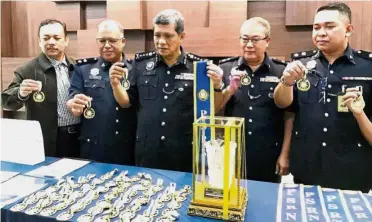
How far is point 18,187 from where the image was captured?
1459 millimetres

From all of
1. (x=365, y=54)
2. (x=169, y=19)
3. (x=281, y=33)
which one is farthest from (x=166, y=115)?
(x=281, y=33)

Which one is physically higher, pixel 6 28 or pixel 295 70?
pixel 6 28


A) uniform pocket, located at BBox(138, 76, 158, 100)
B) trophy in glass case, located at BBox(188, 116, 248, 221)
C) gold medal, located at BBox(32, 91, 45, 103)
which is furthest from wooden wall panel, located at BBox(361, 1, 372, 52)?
gold medal, located at BBox(32, 91, 45, 103)

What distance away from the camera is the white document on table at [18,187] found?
136 centimetres

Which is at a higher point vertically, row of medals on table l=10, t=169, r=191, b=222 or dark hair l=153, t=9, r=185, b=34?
dark hair l=153, t=9, r=185, b=34

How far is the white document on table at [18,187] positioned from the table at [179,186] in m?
0.06

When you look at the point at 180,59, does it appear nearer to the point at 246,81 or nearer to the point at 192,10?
the point at 246,81

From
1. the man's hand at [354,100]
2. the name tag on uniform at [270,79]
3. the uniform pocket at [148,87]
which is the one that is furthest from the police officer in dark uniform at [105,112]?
the man's hand at [354,100]

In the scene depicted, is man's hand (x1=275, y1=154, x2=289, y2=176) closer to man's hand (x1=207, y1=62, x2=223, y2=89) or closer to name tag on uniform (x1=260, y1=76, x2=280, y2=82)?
name tag on uniform (x1=260, y1=76, x2=280, y2=82)

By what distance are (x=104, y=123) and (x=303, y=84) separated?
4.06 ft

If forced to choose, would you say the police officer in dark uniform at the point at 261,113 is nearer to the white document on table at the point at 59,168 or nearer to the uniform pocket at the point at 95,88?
the uniform pocket at the point at 95,88

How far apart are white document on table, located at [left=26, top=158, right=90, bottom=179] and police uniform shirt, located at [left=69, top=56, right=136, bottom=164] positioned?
387 millimetres

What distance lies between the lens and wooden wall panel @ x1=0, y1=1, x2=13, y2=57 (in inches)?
152

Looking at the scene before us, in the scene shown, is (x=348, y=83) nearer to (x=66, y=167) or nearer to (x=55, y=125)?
(x=66, y=167)
